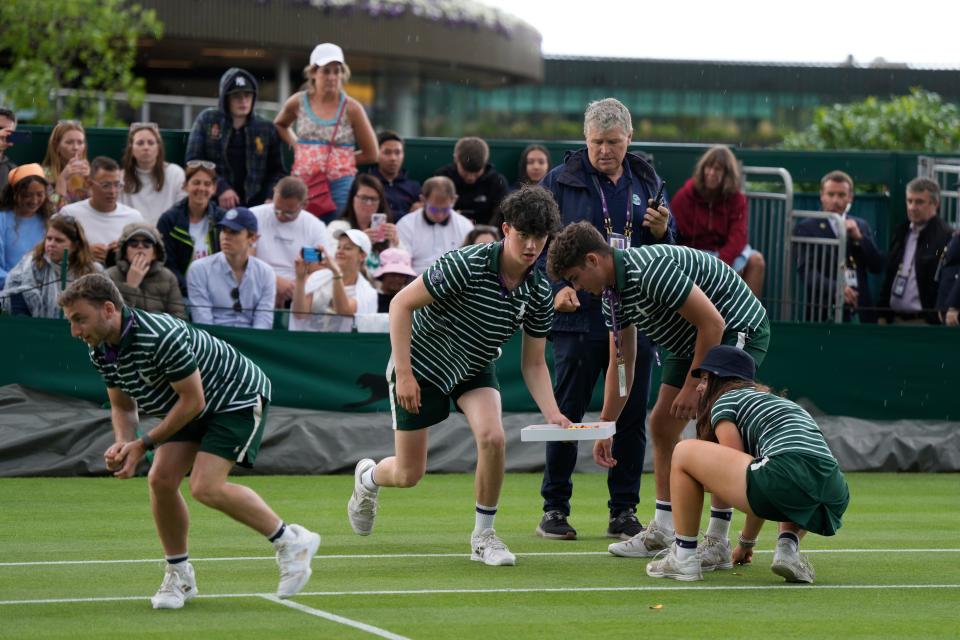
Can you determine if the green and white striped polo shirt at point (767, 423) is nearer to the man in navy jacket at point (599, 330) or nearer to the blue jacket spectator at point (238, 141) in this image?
the man in navy jacket at point (599, 330)

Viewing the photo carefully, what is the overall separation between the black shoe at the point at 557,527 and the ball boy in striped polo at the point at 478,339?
0.89m

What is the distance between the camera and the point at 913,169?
55.4 ft

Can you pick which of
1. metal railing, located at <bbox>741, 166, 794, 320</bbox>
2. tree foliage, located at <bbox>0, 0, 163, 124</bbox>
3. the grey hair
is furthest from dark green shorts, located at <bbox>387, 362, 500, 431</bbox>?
tree foliage, located at <bbox>0, 0, 163, 124</bbox>

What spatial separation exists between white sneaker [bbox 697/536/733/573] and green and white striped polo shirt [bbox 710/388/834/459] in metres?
0.75

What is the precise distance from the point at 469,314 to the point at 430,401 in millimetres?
532

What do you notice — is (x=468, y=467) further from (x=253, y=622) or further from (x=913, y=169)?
(x=913, y=169)

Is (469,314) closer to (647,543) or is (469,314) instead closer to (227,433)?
(227,433)

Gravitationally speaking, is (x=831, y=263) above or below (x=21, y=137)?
below

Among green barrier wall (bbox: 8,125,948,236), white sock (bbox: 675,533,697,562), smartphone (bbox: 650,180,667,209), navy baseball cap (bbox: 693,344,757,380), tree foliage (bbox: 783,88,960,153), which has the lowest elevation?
white sock (bbox: 675,533,697,562)

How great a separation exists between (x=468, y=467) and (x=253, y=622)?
606 centimetres

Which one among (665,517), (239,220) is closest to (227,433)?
(665,517)

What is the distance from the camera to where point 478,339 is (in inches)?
307

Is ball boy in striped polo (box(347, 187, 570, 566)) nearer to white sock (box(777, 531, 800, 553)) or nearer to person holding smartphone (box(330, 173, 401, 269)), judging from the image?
white sock (box(777, 531, 800, 553))

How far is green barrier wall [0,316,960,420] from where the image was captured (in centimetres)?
1193
